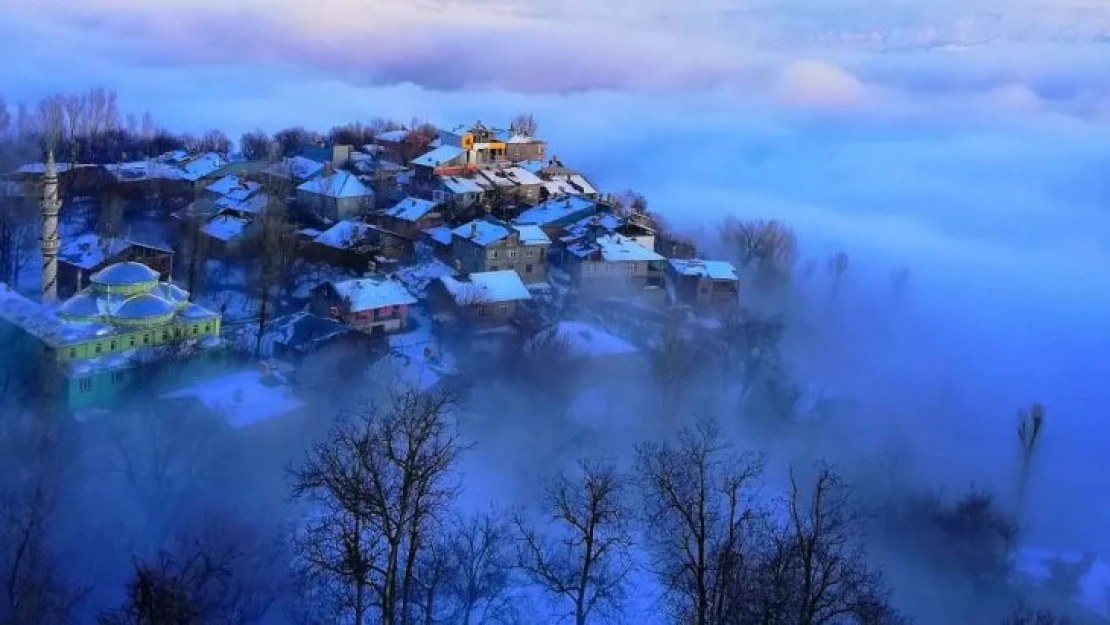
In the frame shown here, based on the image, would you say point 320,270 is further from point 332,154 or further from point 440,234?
point 332,154

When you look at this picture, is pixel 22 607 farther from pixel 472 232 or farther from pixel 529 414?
pixel 472 232

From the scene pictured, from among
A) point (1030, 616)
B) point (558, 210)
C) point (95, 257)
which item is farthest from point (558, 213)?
point (1030, 616)

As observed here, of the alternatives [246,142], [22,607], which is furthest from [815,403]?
[246,142]

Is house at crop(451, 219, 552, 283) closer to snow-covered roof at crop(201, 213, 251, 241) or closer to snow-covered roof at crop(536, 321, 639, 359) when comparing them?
snow-covered roof at crop(536, 321, 639, 359)

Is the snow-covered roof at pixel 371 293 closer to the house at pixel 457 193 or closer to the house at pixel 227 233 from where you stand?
the house at pixel 227 233

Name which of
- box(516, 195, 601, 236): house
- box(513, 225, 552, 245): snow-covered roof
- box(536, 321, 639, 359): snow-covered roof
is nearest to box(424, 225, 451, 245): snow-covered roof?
box(513, 225, 552, 245): snow-covered roof

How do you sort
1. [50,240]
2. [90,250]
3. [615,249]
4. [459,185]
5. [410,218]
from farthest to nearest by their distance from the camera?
[459,185]
[410,218]
[615,249]
[90,250]
[50,240]

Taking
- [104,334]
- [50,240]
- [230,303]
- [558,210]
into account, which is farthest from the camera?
[558,210]

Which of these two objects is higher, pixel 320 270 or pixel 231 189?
pixel 231 189
